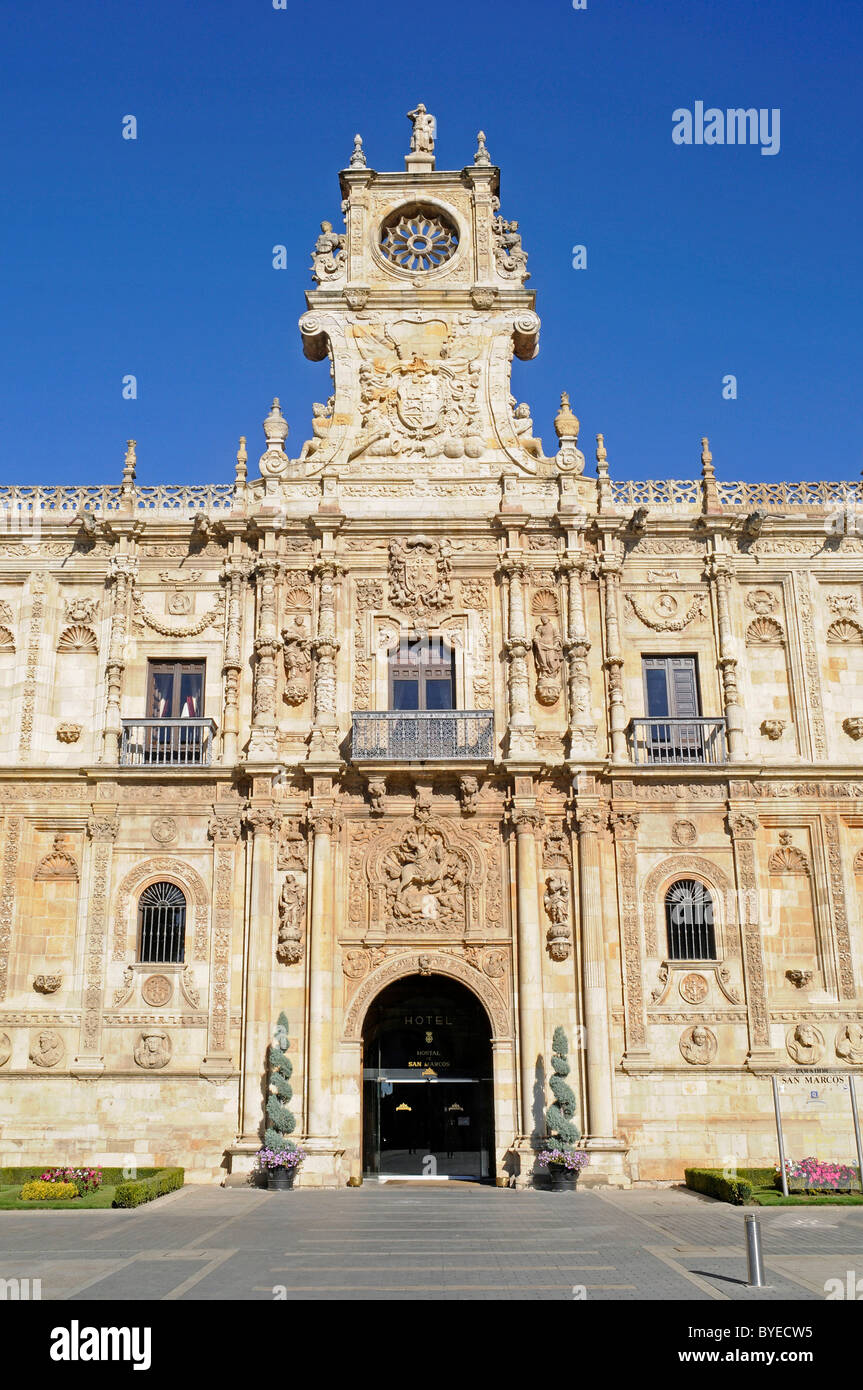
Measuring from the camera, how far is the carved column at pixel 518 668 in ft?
104

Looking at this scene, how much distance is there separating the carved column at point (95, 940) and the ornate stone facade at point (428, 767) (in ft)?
0.24

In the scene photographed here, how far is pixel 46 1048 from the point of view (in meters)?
30.1

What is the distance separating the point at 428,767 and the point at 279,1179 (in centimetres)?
987

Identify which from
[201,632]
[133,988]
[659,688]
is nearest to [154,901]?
[133,988]

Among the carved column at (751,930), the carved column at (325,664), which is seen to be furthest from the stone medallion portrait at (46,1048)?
the carved column at (751,930)

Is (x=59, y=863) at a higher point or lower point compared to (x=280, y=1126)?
higher

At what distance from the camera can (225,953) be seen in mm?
30594

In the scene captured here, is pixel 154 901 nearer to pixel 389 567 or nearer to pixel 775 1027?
pixel 389 567

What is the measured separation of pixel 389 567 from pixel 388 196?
11120 millimetres

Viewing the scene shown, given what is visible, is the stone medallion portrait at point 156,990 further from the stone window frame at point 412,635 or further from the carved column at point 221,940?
the stone window frame at point 412,635

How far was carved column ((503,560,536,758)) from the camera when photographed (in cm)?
3158

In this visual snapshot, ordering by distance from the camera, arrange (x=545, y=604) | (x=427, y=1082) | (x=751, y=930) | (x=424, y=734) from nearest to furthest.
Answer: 1. (x=751, y=930)
2. (x=427, y=1082)
3. (x=424, y=734)
4. (x=545, y=604)

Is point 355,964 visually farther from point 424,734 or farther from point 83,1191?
point 83,1191

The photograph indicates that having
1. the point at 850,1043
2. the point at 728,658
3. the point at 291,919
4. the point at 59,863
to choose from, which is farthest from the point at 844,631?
the point at 59,863
